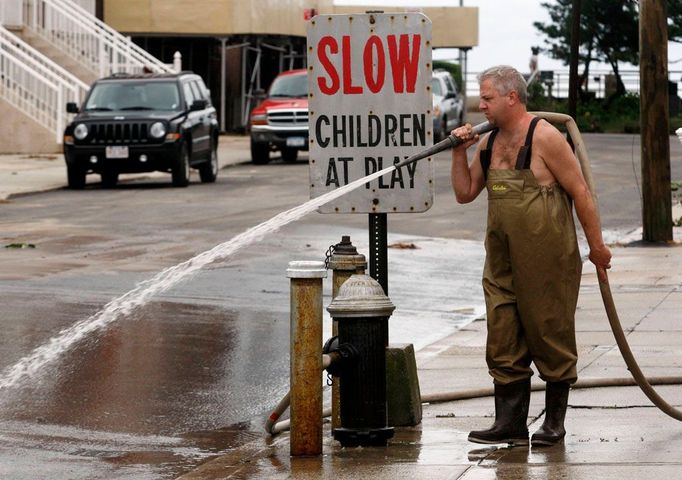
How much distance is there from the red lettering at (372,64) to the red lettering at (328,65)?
157mm

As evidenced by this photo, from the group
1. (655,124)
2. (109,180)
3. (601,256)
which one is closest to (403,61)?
(601,256)

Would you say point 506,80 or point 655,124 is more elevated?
point 506,80

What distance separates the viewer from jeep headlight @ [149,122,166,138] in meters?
26.5

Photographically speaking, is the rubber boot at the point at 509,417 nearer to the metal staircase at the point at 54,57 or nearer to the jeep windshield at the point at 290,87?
the metal staircase at the point at 54,57

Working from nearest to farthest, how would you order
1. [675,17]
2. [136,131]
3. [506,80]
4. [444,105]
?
[506,80] → [136,131] → [444,105] → [675,17]

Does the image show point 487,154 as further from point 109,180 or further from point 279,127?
point 279,127

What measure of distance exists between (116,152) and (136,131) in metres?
0.47

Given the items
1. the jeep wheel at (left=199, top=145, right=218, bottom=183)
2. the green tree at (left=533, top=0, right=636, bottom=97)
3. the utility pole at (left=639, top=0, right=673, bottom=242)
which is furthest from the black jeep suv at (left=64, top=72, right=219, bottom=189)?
the green tree at (left=533, top=0, right=636, bottom=97)

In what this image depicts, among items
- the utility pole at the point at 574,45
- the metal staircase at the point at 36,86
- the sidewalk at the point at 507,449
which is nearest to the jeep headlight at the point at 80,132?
the metal staircase at the point at 36,86

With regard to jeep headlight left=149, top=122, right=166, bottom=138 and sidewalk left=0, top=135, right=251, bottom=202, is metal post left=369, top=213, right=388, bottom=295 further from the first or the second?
jeep headlight left=149, top=122, right=166, bottom=138

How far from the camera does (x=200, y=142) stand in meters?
28.0

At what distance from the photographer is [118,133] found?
86.9ft

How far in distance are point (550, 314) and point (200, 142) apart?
20.9 meters

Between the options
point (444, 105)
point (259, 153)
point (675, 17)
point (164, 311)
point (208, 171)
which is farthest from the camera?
point (675, 17)
